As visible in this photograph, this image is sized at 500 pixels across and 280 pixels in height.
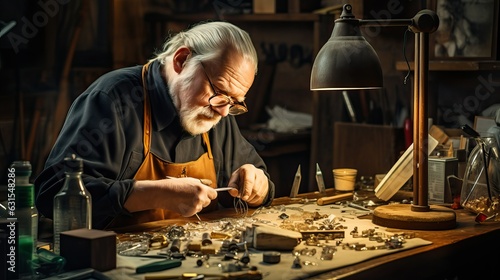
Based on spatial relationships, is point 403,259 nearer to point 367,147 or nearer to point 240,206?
point 240,206

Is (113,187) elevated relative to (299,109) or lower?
lower

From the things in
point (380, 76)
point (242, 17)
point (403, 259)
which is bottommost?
point (403, 259)

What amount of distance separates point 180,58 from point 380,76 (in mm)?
852

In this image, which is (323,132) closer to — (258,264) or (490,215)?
(490,215)

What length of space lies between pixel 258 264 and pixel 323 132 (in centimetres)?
300

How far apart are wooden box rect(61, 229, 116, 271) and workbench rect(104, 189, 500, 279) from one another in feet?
0.14

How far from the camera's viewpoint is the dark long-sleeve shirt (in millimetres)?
2832

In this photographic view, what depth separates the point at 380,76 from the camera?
3.08 meters

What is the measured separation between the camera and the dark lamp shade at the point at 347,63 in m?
3.00

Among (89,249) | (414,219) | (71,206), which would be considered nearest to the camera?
(89,249)

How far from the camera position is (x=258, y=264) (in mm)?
2391

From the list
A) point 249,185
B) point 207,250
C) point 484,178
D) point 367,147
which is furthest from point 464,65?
point 207,250

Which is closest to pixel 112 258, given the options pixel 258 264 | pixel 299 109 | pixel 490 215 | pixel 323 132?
pixel 258 264

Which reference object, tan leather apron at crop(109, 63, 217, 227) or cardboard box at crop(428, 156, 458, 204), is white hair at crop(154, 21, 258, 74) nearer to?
tan leather apron at crop(109, 63, 217, 227)
